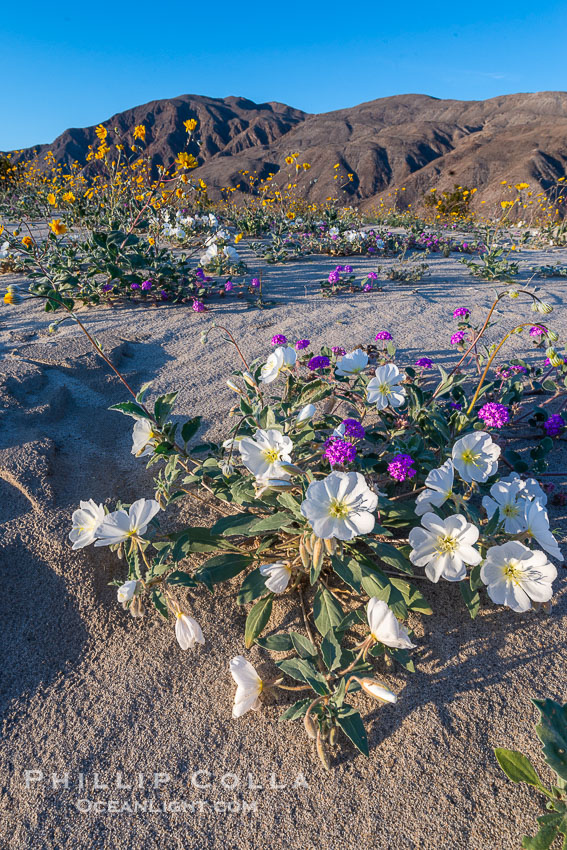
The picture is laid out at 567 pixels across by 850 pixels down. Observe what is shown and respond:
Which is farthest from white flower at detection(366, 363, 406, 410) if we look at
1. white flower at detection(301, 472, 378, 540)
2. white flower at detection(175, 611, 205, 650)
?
white flower at detection(175, 611, 205, 650)

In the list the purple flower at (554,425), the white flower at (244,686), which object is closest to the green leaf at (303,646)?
the white flower at (244,686)

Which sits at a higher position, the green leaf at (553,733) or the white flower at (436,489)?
the white flower at (436,489)

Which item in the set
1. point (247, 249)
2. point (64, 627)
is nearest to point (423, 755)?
point (64, 627)

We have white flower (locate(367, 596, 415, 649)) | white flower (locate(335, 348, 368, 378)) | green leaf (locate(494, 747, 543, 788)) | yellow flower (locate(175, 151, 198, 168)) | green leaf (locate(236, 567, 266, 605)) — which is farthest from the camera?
yellow flower (locate(175, 151, 198, 168))

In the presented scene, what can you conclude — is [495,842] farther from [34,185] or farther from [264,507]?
[34,185]

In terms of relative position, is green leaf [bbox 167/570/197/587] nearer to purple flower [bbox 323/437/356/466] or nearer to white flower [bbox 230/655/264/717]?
white flower [bbox 230/655/264/717]

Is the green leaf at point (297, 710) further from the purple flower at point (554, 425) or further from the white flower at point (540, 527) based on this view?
the purple flower at point (554, 425)
